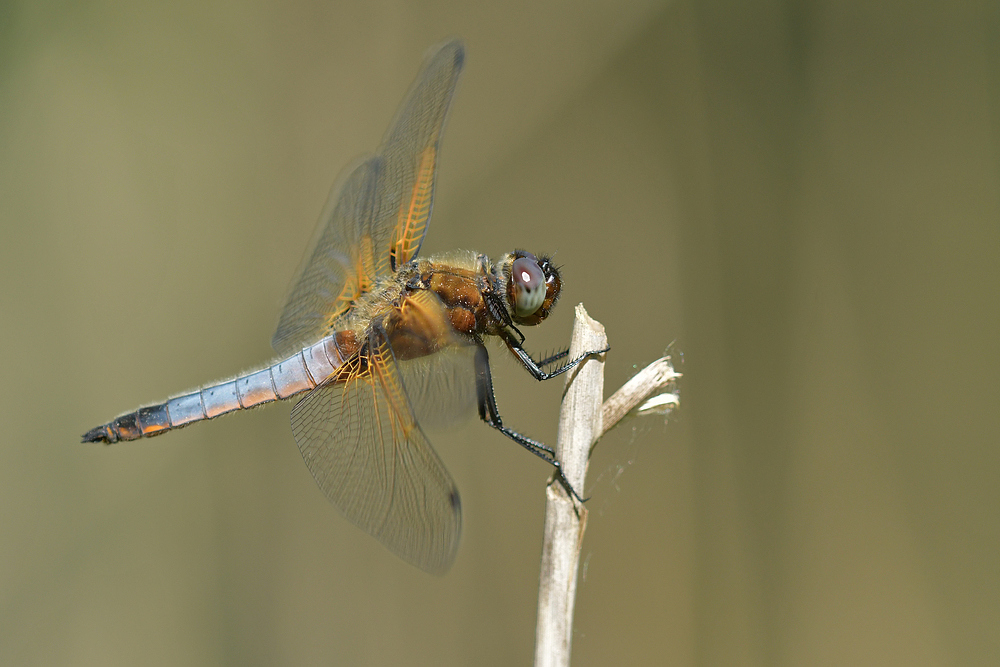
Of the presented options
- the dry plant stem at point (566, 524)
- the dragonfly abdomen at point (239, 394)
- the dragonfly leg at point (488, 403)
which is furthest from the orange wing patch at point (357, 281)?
the dry plant stem at point (566, 524)

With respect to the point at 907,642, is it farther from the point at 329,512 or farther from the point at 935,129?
the point at 329,512

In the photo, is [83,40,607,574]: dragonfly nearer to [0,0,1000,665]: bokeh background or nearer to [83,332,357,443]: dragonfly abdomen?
[83,332,357,443]: dragonfly abdomen

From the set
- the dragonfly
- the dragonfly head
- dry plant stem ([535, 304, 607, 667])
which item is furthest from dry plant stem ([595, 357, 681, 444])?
the dragonfly head

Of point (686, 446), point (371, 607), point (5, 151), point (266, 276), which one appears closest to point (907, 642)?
point (686, 446)

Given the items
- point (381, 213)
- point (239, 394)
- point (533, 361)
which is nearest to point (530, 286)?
point (533, 361)

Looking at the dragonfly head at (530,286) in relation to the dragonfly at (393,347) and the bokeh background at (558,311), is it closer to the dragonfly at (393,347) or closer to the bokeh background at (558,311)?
the dragonfly at (393,347)
